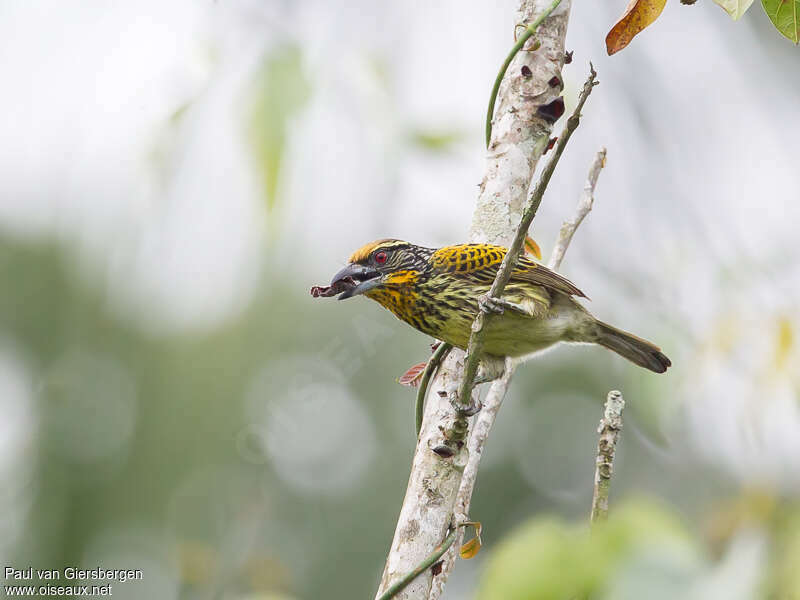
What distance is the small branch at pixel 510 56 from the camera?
234cm

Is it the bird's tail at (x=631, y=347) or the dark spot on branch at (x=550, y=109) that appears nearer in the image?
the dark spot on branch at (x=550, y=109)

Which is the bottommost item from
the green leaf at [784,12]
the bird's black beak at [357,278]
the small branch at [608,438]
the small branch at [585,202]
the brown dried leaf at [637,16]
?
the bird's black beak at [357,278]

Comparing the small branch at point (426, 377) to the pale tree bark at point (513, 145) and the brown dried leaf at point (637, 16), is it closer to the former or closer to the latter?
the pale tree bark at point (513, 145)

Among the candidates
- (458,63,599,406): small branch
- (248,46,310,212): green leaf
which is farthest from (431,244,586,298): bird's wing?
(248,46,310,212): green leaf

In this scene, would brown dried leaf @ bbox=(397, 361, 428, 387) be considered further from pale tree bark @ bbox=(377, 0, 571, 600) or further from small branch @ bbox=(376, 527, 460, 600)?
small branch @ bbox=(376, 527, 460, 600)

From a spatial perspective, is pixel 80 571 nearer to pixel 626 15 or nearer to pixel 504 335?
pixel 504 335

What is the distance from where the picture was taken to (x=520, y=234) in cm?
178

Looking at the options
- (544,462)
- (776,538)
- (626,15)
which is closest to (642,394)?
(626,15)

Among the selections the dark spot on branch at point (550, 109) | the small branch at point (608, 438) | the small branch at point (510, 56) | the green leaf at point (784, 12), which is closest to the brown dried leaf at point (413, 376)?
the small branch at point (510, 56)

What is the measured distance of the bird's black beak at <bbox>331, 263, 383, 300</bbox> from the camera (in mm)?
3020

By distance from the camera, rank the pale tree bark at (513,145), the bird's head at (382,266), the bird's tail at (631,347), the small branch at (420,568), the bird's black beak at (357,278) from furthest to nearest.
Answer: the bird's tail at (631,347) → the bird's head at (382,266) → the bird's black beak at (357,278) → the pale tree bark at (513,145) → the small branch at (420,568)

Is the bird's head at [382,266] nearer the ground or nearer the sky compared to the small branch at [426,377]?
nearer the sky

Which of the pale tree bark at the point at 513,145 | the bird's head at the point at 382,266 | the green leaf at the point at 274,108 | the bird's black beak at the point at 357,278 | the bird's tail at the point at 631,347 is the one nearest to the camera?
the green leaf at the point at 274,108

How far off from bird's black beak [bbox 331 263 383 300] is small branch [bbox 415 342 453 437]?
0.45 metres
